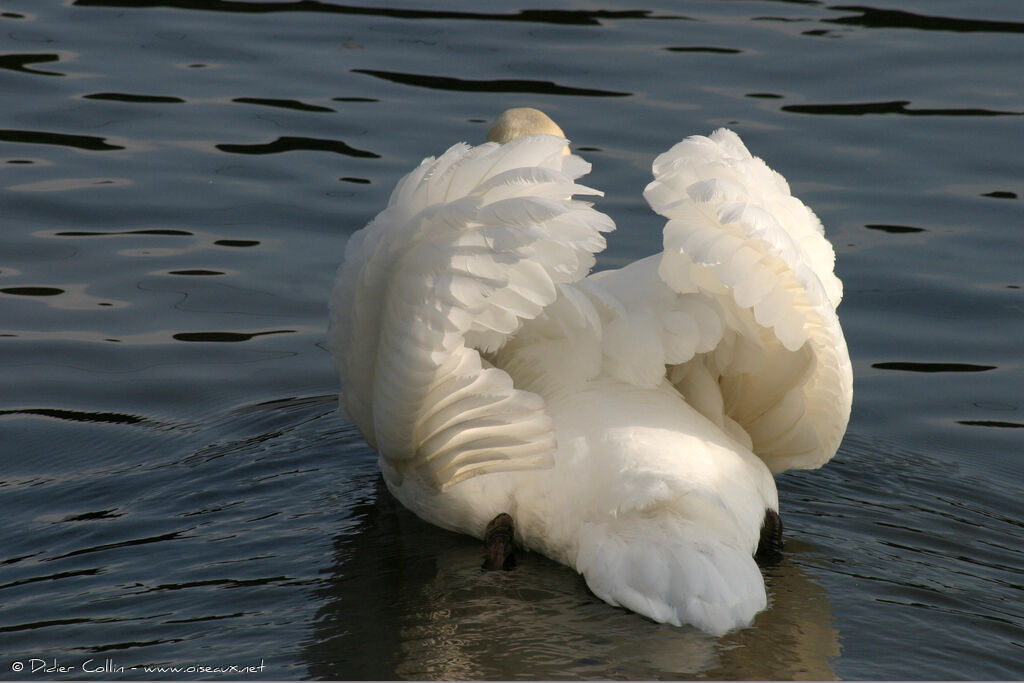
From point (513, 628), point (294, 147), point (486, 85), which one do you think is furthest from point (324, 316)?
point (513, 628)

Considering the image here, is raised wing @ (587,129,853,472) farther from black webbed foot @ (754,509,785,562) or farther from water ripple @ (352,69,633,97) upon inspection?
water ripple @ (352,69,633,97)

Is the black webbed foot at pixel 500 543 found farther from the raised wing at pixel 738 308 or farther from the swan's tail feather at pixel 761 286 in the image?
the swan's tail feather at pixel 761 286

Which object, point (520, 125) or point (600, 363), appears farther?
point (520, 125)

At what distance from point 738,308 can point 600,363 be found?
0.50 metres

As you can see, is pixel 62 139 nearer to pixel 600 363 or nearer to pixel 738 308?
pixel 600 363

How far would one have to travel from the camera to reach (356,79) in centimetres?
1131

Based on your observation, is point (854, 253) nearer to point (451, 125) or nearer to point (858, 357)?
point (858, 357)

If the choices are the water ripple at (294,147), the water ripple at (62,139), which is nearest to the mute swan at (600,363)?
the water ripple at (294,147)

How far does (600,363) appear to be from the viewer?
17.7ft

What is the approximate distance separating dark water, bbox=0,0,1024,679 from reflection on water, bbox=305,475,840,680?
14mm

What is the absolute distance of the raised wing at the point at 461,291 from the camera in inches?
177

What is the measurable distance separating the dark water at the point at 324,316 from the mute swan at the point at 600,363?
228 millimetres

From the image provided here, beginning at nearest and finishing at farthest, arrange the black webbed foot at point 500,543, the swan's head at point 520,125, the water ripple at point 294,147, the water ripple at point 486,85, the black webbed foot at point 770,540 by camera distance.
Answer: the black webbed foot at point 500,543 → the black webbed foot at point 770,540 → the swan's head at point 520,125 → the water ripple at point 294,147 → the water ripple at point 486,85

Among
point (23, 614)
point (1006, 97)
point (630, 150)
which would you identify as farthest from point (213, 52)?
point (23, 614)
